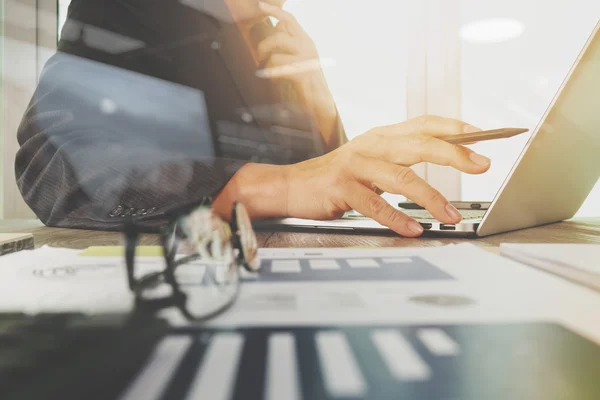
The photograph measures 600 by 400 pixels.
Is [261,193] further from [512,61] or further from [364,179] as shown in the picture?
[512,61]

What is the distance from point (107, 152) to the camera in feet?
2.09

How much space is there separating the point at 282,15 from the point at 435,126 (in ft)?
1.94

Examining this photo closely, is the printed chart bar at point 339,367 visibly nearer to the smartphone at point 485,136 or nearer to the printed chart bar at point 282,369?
the printed chart bar at point 282,369

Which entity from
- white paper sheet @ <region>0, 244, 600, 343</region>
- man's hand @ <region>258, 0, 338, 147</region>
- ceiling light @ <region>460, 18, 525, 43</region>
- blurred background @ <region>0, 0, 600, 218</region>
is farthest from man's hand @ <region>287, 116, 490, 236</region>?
ceiling light @ <region>460, 18, 525, 43</region>

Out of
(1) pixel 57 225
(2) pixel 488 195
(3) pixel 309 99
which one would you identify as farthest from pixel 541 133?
(2) pixel 488 195

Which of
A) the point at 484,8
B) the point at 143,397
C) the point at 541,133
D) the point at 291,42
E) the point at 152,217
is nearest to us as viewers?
the point at 143,397

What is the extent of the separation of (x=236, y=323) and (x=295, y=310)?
1.4 inches

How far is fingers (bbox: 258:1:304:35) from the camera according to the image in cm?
104

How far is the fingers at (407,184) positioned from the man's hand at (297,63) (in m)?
0.59

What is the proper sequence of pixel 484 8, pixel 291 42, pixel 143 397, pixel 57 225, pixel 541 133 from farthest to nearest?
1. pixel 484 8
2. pixel 291 42
3. pixel 57 225
4. pixel 541 133
5. pixel 143 397

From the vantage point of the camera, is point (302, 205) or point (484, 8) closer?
point (302, 205)

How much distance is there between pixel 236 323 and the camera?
0.62ft

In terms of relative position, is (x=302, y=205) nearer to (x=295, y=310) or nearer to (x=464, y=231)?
(x=464, y=231)

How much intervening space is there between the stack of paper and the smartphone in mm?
167
